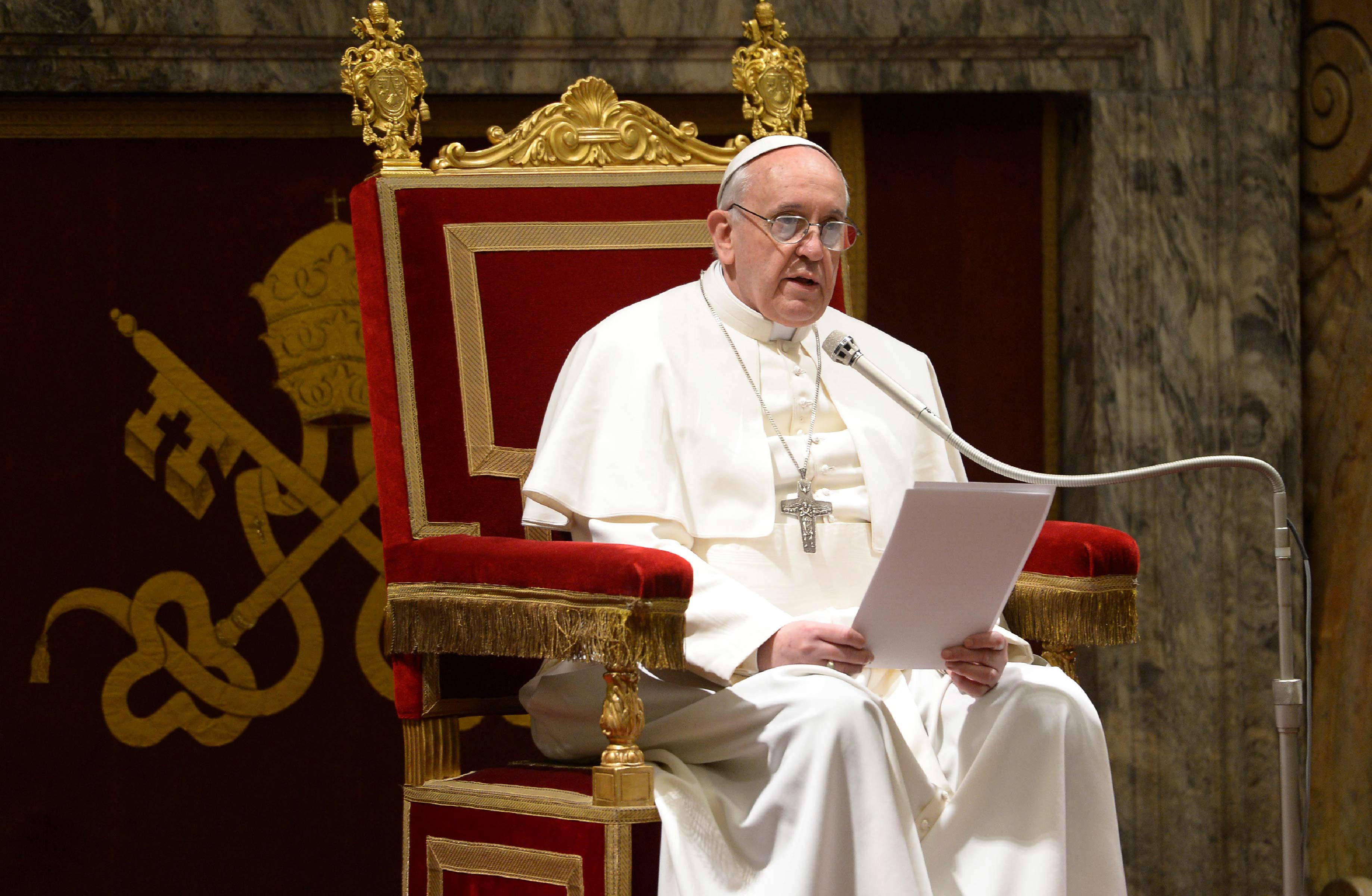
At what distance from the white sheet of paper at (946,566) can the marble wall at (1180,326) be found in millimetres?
1894

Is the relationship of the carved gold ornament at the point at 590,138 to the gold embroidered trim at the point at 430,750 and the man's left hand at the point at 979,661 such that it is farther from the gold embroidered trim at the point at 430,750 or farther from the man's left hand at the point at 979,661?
the man's left hand at the point at 979,661

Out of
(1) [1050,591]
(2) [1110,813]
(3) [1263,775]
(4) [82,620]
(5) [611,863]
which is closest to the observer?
(5) [611,863]

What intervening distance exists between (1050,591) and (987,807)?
0.46 meters

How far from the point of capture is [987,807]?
7.88 ft

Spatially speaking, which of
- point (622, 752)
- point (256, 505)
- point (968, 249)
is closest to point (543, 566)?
point (622, 752)

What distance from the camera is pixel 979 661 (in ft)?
7.99

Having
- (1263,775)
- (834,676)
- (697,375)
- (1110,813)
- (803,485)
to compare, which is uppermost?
(697,375)

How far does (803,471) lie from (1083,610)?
1.76ft

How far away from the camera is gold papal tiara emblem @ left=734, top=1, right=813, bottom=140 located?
329cm

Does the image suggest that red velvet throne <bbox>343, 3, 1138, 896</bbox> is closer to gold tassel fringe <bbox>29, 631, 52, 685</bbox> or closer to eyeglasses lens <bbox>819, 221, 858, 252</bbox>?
eyeglasses lens <bbox>819, 221, 858, 252</bbox>

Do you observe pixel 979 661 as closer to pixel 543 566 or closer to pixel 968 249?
pixel 543 566

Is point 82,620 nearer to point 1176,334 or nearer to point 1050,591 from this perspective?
point 1050,591

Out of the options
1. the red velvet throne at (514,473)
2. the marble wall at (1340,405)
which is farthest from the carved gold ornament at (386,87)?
the marble wall at (1340,405)

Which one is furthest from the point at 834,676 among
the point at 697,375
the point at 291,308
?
the point at 291,308
